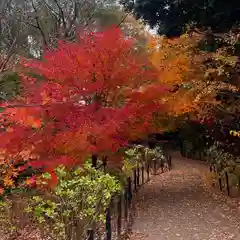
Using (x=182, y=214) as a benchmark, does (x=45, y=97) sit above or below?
above

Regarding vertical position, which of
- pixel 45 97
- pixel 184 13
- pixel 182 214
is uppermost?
pixel 184 13

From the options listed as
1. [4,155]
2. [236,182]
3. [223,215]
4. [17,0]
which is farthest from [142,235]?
[17,0]

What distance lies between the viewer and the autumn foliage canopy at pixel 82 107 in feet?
31.0

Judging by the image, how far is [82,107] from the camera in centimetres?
991

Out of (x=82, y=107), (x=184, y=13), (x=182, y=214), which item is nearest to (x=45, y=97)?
(x=82, y=107)

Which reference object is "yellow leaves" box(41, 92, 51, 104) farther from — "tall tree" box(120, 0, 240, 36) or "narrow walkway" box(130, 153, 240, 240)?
"tall tree" box(120, 0, 240, 36)

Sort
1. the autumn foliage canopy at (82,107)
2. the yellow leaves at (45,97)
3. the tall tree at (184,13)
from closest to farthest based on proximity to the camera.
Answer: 1. the autumn foliage canopy at (82,107)
2. the yellow leaves at (45,97)
3. the tall tree at (184,13)

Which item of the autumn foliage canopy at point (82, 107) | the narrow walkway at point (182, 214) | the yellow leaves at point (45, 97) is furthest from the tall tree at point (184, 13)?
the yellow leaves at point (45, 97)

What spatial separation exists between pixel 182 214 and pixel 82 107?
5.35 metres

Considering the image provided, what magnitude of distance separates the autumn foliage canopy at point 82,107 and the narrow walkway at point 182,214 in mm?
2873

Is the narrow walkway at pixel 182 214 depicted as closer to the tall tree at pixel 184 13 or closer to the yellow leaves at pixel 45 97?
the yellow leaves at pixel 45 97

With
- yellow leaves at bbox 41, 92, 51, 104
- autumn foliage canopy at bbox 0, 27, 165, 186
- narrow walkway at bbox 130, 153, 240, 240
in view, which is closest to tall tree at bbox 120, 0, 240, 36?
autumn foliage canopy at bbox 0, 27, 165, 186

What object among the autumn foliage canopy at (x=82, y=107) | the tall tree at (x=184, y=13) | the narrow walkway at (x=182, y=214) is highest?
the tall tree at (x=184, y=13)

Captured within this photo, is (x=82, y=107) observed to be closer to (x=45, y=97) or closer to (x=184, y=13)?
(x=45, y=97)
